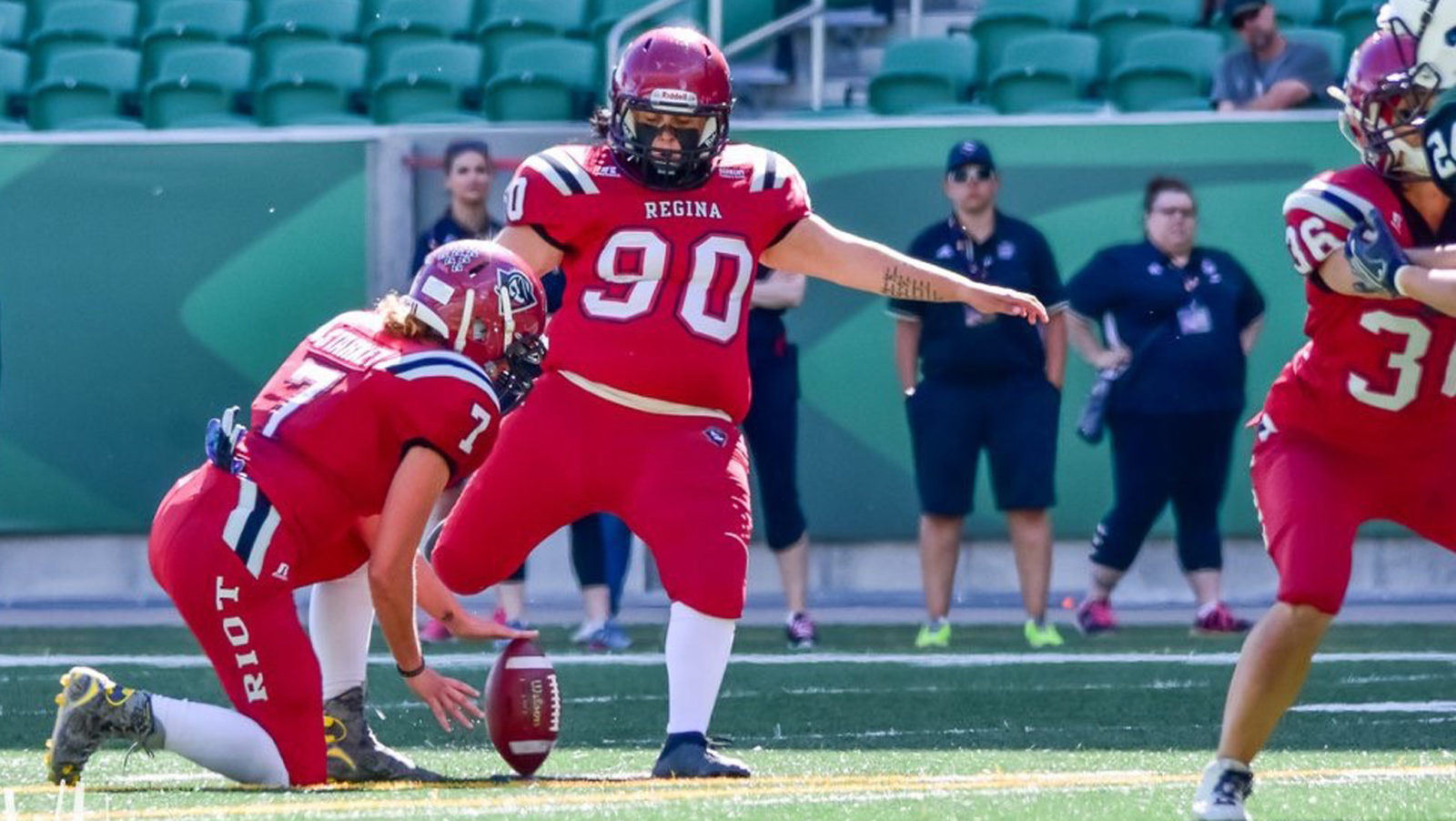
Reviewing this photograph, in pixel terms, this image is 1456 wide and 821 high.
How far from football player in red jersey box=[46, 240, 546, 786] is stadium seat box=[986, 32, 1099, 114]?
6.16m

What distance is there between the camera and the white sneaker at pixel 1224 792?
4.18 metres

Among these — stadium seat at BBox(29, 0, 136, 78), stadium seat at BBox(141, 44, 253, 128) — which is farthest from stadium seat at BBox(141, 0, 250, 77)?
stadium seat at BBox(141, 44, 253, 128)

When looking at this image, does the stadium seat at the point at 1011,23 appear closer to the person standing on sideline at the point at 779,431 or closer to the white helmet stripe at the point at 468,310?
the person standing on sideline at the point at 779,431

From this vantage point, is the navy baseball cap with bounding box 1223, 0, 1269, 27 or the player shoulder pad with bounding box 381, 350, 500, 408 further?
the navy baseball cap with bounding box 1223, 0, 1269, 27

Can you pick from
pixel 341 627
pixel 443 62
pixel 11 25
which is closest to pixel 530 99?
pixel 443 62

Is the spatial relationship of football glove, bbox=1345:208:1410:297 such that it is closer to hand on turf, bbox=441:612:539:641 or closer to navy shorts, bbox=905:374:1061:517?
hand on turf, bbox=441:612:539:641

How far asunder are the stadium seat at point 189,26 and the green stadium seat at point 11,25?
62cm

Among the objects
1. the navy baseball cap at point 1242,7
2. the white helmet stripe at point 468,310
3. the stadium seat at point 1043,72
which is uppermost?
the navy baseball cap at point 1242,7

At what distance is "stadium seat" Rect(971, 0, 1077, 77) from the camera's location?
11312mm

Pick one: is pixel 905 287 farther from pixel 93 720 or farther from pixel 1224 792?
pixel 93 720

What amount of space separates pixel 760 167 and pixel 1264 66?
16.3 ft

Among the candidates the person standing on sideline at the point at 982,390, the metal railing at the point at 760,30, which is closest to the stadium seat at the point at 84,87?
the metal railing at the point at 760,30

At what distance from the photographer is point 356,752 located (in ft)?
16.6

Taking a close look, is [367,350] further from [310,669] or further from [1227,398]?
[1227,398]
